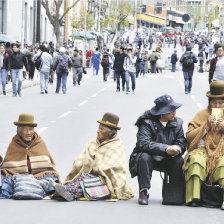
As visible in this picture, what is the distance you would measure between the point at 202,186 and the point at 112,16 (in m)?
113

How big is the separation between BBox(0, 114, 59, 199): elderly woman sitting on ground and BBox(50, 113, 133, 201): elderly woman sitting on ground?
320mm

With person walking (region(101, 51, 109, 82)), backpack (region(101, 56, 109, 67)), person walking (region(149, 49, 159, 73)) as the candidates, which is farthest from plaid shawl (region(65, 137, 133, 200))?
person walking (region(149, 49, 159, 73))

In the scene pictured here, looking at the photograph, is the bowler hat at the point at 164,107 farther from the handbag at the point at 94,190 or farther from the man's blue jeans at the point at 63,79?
the man's blue jeans at the point at 63,79

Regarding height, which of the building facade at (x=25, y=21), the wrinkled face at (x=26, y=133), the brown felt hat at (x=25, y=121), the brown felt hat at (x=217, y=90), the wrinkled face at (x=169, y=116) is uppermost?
the building facade at (x=25, y=21)

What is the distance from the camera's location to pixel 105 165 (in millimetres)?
8297

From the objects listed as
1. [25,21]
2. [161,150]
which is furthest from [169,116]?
[25,21]

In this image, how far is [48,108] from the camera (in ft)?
70.9

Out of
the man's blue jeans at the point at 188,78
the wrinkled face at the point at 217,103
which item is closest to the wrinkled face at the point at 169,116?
the wrinkled face at the point at 217,103

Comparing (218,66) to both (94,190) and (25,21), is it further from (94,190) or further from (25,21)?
(25,21)

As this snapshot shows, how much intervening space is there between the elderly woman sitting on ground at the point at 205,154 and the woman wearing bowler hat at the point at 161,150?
0.14 metres

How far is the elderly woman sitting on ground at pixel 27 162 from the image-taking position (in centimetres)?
838

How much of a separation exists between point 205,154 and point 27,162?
2068 millimetres

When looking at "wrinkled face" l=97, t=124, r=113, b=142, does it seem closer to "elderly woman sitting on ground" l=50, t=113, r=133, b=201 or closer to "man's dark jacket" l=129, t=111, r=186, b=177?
"elderly woman sitting on ground" l=50, t=113, r=133, b=201

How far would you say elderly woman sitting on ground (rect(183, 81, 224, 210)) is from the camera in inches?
306
